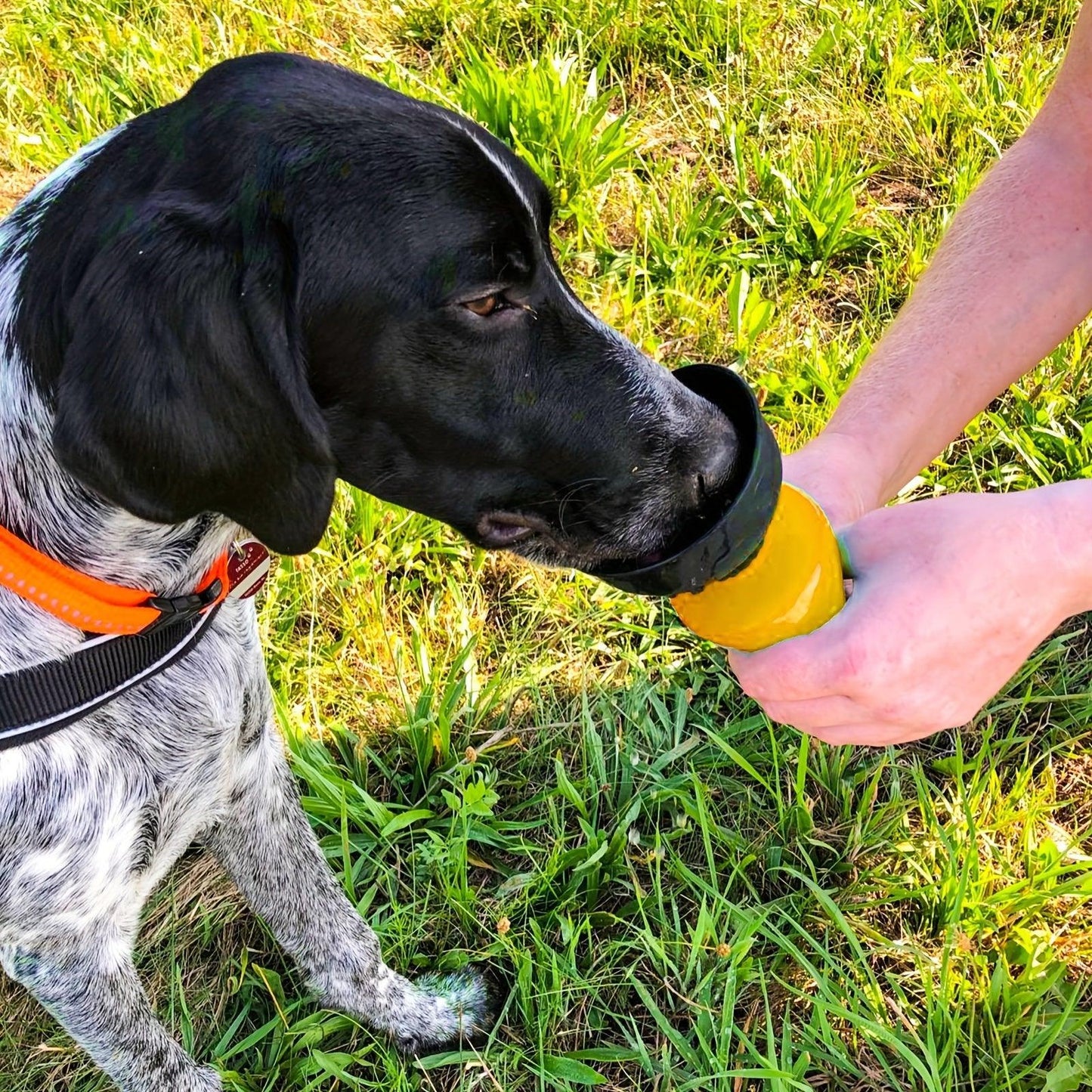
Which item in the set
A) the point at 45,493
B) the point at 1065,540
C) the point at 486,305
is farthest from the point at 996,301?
the point at 45,493

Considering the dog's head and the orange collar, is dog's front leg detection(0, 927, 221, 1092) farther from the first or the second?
the dog's head

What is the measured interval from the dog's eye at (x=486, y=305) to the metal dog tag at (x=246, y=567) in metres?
0.55

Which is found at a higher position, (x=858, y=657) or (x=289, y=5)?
(x=289, y=5)

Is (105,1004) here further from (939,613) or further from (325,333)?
(939,613)

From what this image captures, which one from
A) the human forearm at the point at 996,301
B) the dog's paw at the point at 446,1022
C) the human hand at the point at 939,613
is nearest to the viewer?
the human hand at the point at 939,613

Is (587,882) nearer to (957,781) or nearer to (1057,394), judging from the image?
(957,781)

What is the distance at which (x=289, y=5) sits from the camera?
15.2 feet

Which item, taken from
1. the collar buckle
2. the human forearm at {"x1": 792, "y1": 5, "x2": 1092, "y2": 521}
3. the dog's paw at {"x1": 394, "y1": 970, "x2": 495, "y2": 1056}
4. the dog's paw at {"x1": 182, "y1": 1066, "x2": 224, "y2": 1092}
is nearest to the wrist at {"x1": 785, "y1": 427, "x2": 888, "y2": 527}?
the human forearm at {"x1": 792, "y1": 5, "x2": 1092, "y2": 521}

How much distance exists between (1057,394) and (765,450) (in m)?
2.04

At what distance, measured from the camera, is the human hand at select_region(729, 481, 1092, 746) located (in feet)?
5.50

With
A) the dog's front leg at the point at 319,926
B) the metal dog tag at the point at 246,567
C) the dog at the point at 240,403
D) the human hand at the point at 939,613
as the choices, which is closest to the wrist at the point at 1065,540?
the human hand at the point at 939,613

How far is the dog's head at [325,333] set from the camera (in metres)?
1.58

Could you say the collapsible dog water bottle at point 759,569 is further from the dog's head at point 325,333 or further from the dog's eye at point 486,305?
the dog's eye at point 486,305

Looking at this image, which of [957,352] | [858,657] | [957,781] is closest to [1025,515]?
[858,657]
